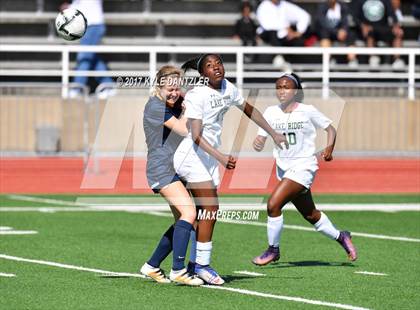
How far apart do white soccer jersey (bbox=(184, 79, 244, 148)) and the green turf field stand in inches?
55.0

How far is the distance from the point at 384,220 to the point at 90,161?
5927 mm

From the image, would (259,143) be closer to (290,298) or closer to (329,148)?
(329,148)

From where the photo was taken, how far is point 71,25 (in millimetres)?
15359

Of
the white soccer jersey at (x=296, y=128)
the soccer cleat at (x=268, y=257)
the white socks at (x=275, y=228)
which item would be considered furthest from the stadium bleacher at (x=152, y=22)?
the soccer cleat at (x=268, y=257)

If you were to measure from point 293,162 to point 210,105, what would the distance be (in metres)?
1.91

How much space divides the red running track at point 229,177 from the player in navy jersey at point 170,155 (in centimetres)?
924

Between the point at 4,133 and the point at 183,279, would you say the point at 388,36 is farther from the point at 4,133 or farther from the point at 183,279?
the point at 183,279

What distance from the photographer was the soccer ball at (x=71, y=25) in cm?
1526

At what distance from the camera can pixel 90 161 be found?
21000mm

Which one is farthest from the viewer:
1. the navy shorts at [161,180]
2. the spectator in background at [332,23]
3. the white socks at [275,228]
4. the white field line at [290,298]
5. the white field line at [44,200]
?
the spectator in background at [332,23]

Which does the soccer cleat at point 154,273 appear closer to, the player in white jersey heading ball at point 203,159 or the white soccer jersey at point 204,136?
the player in white jersey heading ball at point 203,159

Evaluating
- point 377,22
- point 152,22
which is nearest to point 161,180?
point 377,22

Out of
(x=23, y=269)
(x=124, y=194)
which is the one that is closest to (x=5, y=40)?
(x=124, y=194)

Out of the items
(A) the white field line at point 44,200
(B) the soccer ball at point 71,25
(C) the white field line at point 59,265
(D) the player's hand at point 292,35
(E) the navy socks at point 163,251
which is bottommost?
(A) the white field line at point 44,200
